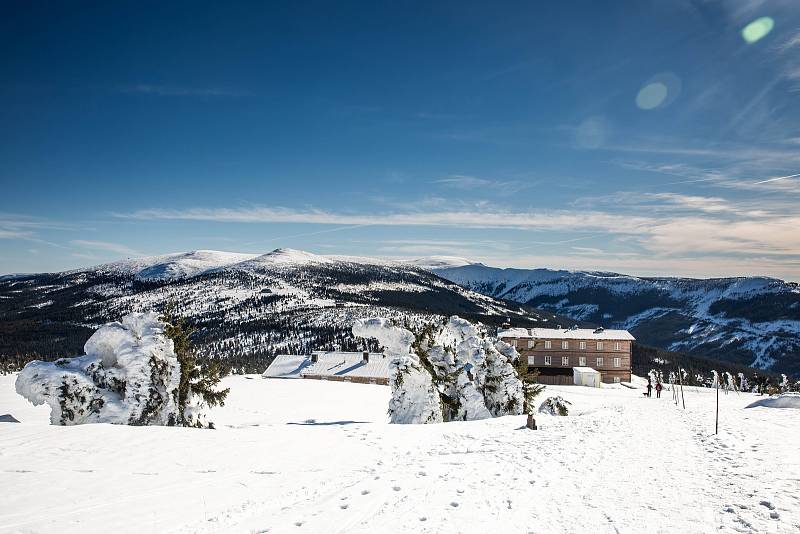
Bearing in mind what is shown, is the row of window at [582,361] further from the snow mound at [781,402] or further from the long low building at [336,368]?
the snow mound at [781,402]

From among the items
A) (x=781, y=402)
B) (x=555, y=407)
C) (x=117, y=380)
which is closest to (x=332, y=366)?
(x=555, y=407)

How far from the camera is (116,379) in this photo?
61.4 ft

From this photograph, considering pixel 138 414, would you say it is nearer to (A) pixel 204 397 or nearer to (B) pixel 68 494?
(A) pixel 204 397

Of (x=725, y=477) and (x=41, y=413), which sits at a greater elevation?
(x=725, y=477)

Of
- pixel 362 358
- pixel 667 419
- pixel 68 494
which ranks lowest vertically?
pixel 362 358

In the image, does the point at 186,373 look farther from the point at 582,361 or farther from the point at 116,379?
the point at 582,361

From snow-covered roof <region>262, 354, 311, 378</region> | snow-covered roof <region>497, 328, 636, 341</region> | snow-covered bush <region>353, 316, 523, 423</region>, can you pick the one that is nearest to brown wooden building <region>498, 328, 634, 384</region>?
snow-covered roof <region>497, 328, 636, 341</region>

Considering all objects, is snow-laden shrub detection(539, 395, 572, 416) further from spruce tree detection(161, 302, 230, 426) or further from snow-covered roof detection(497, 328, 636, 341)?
snow-covered roof detection(497, 328, 636, 341)

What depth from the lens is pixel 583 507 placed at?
9.05 meters

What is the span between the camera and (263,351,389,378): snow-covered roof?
276ft

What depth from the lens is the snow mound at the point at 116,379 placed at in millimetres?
17531

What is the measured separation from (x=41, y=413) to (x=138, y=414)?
965cm

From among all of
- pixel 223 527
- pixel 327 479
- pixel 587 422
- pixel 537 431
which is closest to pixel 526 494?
pixel 327 479

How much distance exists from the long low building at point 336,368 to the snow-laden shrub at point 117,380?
207 ft
